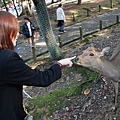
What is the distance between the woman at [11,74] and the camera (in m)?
1.86

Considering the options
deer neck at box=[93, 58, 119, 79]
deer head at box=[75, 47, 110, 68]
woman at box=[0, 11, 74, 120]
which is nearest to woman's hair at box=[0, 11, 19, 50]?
woman at box=[0, 11, 74, 120]

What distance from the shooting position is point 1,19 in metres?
1.93

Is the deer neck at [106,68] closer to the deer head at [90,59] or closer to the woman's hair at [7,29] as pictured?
the deer head at [90,59]

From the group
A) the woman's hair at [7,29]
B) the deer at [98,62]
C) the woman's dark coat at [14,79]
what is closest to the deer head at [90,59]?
the deer at [98,62]

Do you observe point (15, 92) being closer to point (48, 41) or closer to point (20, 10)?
point (48, 41)

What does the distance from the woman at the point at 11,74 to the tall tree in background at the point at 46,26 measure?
21.7 ft

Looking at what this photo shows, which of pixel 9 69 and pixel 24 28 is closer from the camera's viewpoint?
pixel 9 69

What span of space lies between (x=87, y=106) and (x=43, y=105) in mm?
1278

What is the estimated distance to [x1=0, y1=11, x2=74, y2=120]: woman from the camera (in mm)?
1858

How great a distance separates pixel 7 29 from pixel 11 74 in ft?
1.16

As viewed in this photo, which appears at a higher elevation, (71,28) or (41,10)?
(41,10)

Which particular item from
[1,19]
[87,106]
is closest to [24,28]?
[87,106]

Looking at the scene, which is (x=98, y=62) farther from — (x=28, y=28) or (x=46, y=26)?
(x=28, y=28)

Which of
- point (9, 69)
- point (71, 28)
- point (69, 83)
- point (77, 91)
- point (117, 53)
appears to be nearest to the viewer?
point (9, 69)
